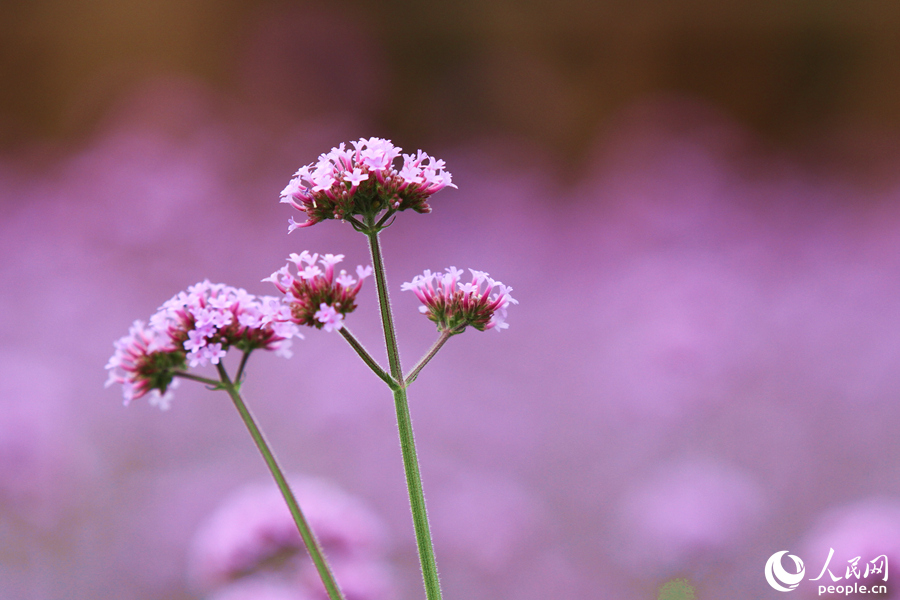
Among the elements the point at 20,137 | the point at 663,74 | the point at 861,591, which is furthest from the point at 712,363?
the point at 20,137

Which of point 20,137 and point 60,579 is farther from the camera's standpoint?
point 20,137

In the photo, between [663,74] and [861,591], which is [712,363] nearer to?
[861,591]

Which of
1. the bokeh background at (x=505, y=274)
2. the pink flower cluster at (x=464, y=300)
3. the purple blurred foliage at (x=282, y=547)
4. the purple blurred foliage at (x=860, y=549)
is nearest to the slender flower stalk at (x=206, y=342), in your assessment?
the pink flower cluster at (x=464, y=300)

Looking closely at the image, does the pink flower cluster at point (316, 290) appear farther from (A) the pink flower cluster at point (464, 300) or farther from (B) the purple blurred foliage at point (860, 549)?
(B) the purple blurred foliage at point (860, 549)

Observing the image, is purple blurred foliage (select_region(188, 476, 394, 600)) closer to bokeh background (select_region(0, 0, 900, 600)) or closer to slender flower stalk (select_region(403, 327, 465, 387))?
bokeh background (select_region(0, 0, 900, 600))

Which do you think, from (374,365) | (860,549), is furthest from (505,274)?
(374,365)

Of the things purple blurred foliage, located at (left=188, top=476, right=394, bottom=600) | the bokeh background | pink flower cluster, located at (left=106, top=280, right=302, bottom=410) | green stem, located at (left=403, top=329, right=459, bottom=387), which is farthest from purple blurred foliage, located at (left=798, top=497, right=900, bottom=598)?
pink flower cluster, located at (left=106, top=280, right=302, bottom=410)
